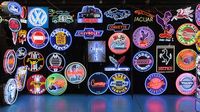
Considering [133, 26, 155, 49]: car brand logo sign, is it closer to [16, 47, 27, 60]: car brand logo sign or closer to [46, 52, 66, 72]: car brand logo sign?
[46, 52, 66, 72]: car brand logo sign

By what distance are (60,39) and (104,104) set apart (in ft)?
8.38

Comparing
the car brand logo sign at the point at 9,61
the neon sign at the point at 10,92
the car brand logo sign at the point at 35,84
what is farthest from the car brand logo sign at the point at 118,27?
the neon sign at the point at 10,92

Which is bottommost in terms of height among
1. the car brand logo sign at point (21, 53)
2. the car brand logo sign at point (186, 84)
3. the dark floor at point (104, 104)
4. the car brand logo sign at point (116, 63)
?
the dark floor at point (104, 104)

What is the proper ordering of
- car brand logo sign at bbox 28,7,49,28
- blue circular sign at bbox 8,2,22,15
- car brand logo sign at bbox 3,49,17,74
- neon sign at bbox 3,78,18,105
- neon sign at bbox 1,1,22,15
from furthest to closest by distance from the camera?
car brand logo sign at bbox 28,7,49,28
car brand logo sign at bbox 3,49,17,74
neon sign at bbox 3,78,18,105
blue circular sign at bbox 8,2,22,15
neon sign at bbox 1,1,22,15

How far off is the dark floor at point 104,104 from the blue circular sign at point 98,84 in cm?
27

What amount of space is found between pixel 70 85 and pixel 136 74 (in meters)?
2.01

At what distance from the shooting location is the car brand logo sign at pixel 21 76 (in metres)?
9.51

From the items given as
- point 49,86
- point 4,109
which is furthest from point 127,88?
point 4,109

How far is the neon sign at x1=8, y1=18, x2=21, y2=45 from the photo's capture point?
885 centimetres

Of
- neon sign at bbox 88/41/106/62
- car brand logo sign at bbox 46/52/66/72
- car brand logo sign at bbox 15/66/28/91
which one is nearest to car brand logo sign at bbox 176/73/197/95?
neon sign at bbox 88/41/106/62

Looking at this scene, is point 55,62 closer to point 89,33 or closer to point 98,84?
point 89,33

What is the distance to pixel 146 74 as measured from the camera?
32.8 ft

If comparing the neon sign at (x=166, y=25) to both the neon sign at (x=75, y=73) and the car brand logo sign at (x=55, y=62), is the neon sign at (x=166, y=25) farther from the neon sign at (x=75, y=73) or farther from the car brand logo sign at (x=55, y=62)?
the car brand logo sign at (x=55, y=62)

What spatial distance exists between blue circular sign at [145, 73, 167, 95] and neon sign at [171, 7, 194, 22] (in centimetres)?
178
